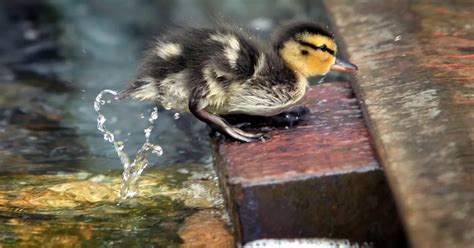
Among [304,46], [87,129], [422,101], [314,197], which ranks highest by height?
[87,129]

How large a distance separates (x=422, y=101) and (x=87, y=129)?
7.03 ft

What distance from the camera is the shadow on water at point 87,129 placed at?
3.38 metres

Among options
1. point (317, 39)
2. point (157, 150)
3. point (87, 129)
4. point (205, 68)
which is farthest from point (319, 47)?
point (87, 129)

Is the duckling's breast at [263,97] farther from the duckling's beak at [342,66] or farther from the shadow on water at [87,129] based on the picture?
the shadow on water at [87,129]

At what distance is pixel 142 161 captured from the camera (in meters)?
3.99

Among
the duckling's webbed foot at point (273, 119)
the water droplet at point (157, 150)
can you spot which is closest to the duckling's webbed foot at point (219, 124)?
the duckling's webbed foot at point (273, 119)

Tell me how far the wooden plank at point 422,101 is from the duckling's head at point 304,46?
0.20 metres

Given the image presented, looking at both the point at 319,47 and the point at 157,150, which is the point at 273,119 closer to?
the point at 319,47

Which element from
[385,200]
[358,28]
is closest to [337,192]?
[385,200]

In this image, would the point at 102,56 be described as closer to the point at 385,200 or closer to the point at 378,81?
the point at 378,81

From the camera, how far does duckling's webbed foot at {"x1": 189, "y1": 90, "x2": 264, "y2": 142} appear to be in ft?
11.3

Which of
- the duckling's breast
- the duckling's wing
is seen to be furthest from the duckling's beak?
the duckling's wing

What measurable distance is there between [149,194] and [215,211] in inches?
13.2

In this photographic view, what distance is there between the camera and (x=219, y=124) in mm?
3486
